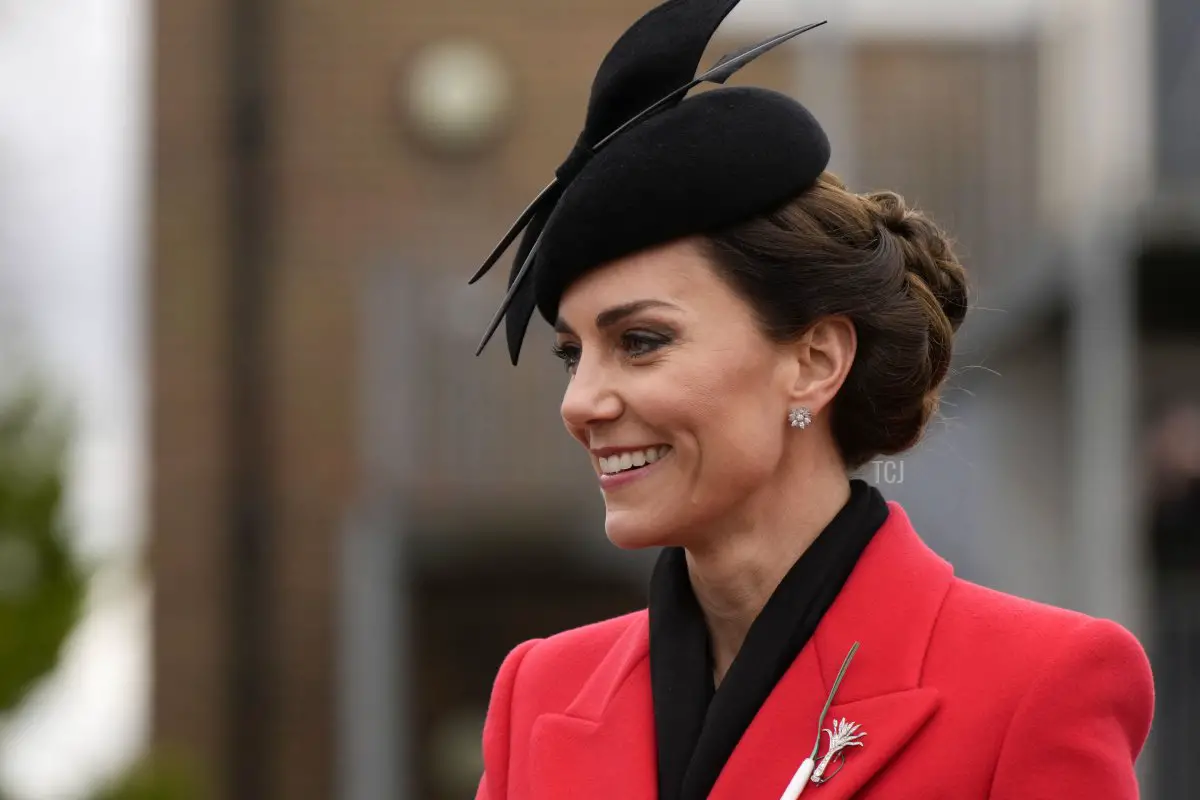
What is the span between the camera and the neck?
2.64 m

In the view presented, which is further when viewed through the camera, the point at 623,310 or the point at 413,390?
the point at 413,390

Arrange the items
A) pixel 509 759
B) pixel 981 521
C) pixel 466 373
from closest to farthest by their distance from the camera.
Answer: pixel 509 759 < pixel 981 521 < pixel 466 373

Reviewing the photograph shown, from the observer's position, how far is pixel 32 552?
8.55 metres

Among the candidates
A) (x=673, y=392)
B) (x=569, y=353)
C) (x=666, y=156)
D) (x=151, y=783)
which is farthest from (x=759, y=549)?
(x=151, y=783)

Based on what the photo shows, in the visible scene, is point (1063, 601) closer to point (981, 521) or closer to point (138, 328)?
point (981, 521)

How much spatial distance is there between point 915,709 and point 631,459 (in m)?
0.47

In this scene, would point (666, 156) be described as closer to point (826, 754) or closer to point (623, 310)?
point (623, 310)

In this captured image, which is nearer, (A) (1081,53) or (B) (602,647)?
(B) (602,647)

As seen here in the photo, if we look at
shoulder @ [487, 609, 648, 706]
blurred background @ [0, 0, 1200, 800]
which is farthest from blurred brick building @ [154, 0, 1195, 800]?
shoulder @ [487, 609, 648, 706]

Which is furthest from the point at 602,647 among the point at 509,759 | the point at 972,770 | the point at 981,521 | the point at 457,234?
the point at 457,234

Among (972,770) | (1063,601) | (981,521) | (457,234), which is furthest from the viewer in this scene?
(457,234)

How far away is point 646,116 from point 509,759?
2.96 ft

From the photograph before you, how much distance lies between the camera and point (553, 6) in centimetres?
1229

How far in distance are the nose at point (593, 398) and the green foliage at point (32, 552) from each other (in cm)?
616
